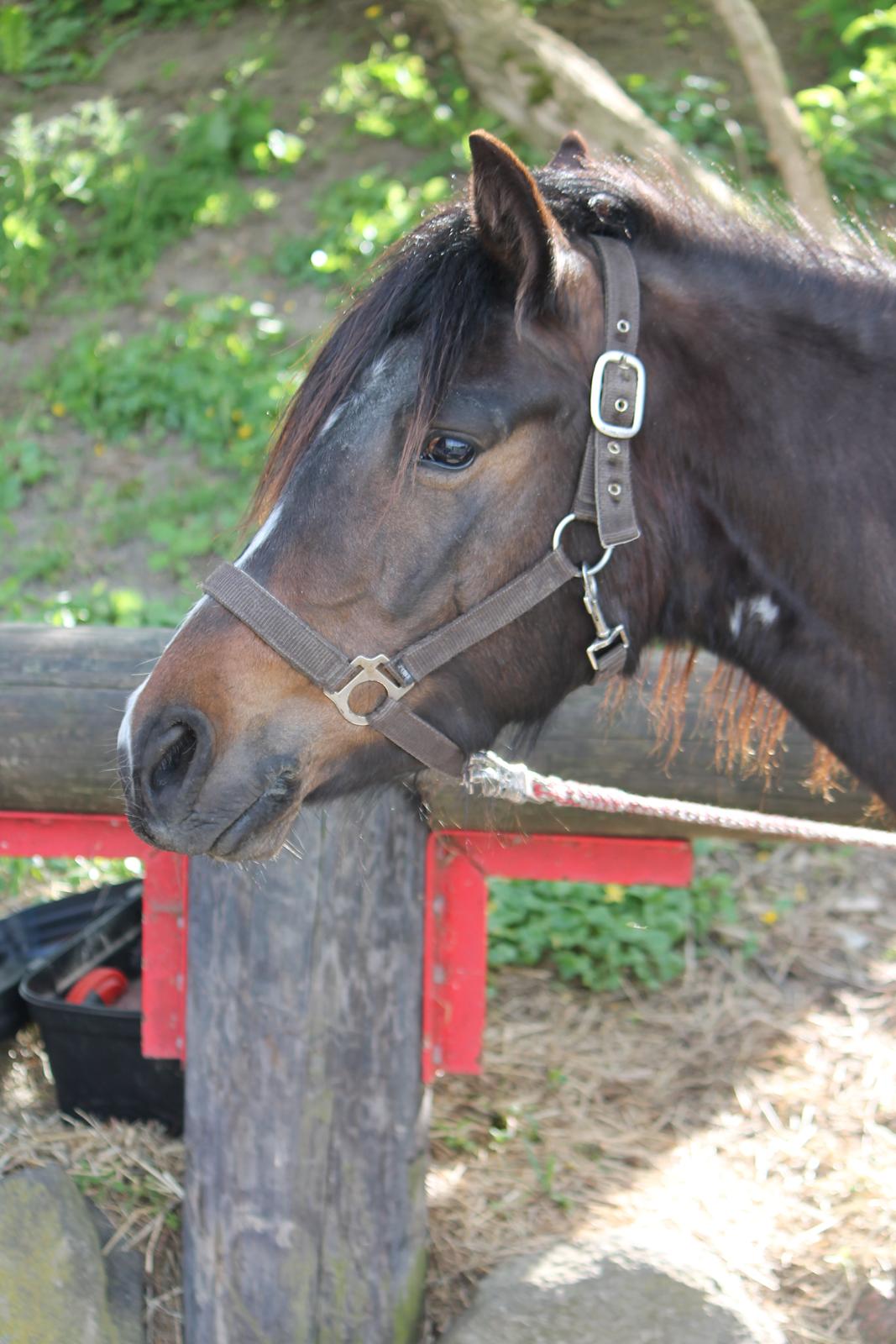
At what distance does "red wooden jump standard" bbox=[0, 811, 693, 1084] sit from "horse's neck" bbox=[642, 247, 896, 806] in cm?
90

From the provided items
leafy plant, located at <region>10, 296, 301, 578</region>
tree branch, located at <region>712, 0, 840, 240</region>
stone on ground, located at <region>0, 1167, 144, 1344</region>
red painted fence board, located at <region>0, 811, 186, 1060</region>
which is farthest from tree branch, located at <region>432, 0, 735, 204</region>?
stone on ground, located at <region>0, 1167, 144, 1344</region>

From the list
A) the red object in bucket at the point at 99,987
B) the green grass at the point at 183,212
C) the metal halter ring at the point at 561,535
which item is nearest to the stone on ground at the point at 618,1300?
the red object in bucket at the point at 99,987

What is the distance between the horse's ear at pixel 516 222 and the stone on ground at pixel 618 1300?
192 cm

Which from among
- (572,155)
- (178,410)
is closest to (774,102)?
(178,410)

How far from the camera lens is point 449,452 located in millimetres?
1601

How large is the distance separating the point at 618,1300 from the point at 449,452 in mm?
1767

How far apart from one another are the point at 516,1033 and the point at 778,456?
2317 mm

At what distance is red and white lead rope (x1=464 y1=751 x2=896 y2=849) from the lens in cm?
197

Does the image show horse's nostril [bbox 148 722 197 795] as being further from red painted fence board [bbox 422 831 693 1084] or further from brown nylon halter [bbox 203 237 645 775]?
red painted fence board [bbox 422 831 693 1084]

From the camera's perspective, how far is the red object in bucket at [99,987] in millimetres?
3000

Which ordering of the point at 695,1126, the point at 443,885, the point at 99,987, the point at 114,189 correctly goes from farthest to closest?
1. the point at 114,189
2. the point at 695,1126
3. the point at 99,987
4. the point at 443,885

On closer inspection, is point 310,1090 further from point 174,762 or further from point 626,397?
point 626,397

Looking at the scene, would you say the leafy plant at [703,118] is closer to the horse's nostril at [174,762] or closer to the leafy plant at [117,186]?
the leafy plant at [117,186]

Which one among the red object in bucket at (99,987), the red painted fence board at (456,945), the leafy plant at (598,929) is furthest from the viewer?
the leafy plant at (598,929)
